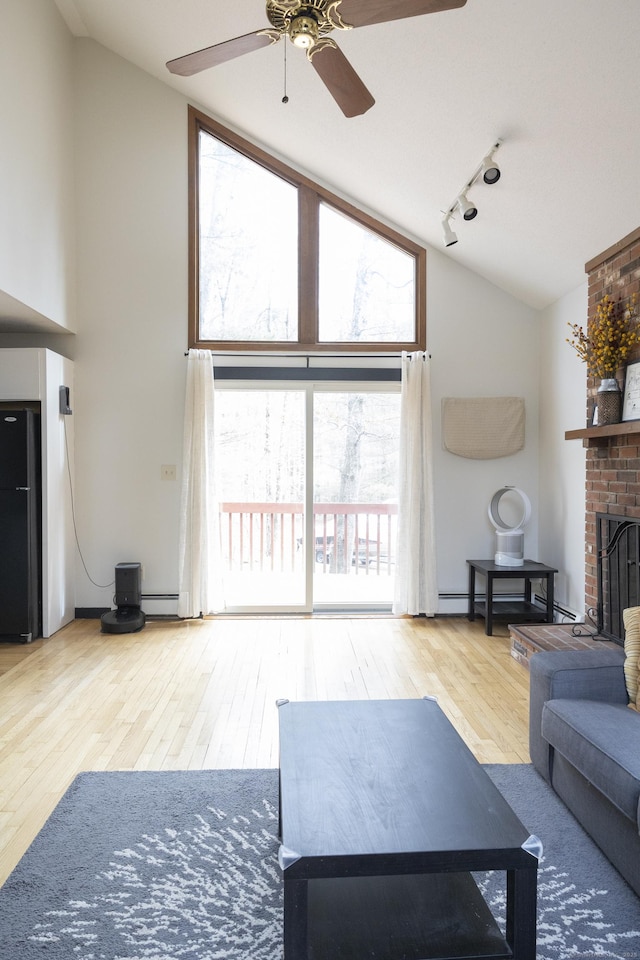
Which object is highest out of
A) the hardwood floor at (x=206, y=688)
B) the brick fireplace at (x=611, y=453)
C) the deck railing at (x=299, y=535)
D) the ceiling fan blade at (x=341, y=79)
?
the ceiling fan blade at (x=341, y=79)

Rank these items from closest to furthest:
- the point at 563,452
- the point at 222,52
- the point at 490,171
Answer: the point at 222,52 → the point at 490,171 → the point at 563,452

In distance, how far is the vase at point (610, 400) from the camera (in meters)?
3.76

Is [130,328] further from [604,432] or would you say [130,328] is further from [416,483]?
[604,432]

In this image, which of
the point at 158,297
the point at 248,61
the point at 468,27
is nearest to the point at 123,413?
the point at 158,297

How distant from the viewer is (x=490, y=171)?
11.6 feet

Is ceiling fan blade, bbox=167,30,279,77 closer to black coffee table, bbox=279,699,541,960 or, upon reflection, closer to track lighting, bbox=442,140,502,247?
track lighting, bbox=442,140,502,247

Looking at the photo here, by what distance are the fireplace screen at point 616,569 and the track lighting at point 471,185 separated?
2.00 m

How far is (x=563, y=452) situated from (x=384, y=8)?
11.2ft

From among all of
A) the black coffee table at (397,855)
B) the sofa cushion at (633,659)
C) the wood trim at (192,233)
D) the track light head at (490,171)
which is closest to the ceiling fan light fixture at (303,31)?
the track light head at (490,171)

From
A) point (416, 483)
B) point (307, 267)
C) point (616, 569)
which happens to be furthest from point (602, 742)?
point (307, 267)

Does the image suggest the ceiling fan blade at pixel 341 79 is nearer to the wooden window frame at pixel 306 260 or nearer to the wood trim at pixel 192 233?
the wooden window frame at pixel 306 260

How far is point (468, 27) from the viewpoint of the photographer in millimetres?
2885

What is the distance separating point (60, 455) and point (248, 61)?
9.81 ft

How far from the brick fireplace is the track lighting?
2.77ft
